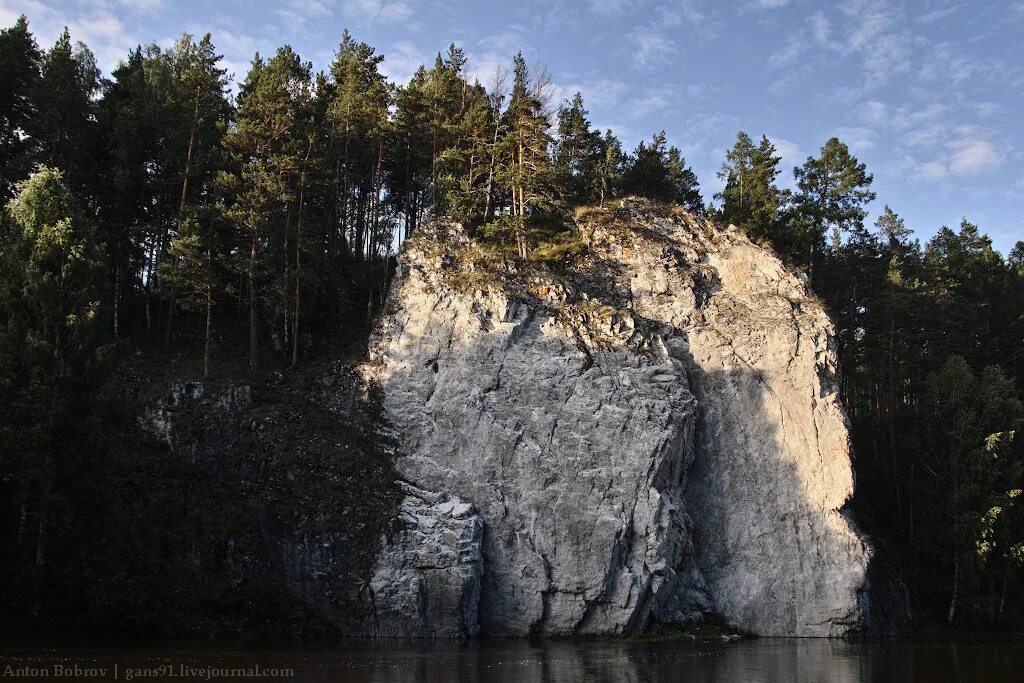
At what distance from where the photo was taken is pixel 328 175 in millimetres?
38906

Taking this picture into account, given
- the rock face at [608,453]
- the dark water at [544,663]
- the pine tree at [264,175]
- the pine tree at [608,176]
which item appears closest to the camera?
the dark water at [544,663]

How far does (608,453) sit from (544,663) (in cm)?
1143

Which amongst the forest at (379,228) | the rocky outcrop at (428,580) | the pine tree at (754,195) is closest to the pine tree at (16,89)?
the forest at (379,228)

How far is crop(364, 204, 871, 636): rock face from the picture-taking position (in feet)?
97.1

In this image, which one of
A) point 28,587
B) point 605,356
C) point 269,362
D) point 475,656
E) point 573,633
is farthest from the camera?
point 269,362

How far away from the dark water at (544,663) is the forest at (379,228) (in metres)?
6.57

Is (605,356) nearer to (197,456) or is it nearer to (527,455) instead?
(527,455)

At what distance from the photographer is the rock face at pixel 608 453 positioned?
29.6m

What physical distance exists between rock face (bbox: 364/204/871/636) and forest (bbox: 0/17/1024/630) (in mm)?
5138

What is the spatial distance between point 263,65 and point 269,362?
16.7 metres

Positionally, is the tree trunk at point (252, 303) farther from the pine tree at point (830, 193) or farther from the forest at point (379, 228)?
the pine tree at point (830, 193)

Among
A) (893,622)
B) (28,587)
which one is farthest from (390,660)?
(893,622)

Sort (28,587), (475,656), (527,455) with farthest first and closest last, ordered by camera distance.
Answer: (527,455) → (475,656) → (28,587)

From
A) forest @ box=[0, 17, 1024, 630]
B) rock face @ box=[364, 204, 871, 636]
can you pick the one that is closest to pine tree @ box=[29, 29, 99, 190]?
forest @ box=[0, 17, 1024, 630]
